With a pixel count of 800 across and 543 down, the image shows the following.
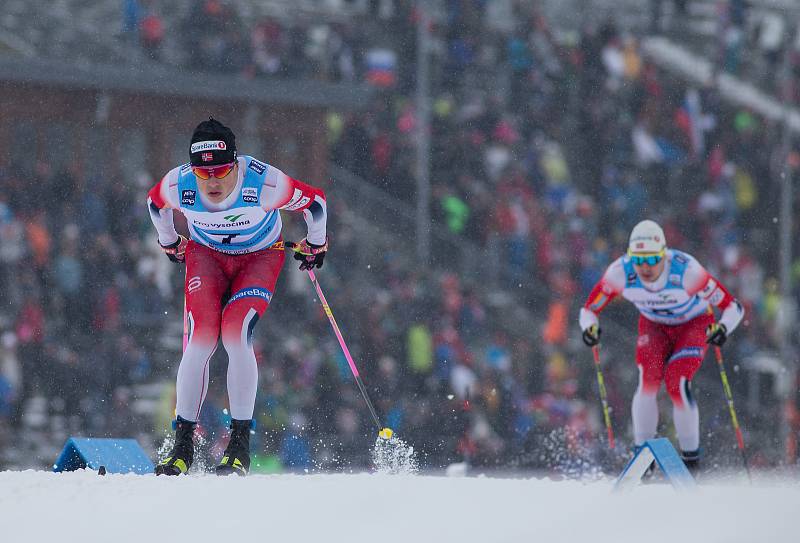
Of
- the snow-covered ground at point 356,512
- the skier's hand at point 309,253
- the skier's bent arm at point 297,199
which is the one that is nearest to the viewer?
the snow-covered ground at point 356,512

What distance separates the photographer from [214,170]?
680 cm

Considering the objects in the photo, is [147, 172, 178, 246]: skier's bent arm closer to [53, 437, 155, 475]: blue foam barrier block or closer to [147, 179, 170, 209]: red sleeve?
[147, 179, 170, 209]: red sleeve

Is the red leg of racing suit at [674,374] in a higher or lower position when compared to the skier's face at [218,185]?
lower

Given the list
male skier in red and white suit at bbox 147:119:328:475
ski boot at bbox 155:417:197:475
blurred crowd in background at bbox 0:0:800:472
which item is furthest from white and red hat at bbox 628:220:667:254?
blurred crowd in background at bbox 0:0:800:472

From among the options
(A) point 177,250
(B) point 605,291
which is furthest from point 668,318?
(A) point 177,250

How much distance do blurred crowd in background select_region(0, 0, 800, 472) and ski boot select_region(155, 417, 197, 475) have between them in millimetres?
5198

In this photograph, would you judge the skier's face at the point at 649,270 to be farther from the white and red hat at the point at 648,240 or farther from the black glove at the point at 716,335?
the black glove at the point at 716,335

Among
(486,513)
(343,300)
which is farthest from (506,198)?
(486,513)

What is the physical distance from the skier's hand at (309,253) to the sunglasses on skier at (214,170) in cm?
80

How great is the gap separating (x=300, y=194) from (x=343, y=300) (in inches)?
266

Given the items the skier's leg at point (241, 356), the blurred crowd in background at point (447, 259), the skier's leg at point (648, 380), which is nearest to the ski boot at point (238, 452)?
the skier's leg at point (241, 356)

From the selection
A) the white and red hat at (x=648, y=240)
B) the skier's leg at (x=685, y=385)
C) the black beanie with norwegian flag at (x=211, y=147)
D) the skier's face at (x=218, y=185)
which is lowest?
the skier's leg at (x=685, y=385)

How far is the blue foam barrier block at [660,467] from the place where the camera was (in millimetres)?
6176

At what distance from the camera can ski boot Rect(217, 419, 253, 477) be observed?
268 inches
